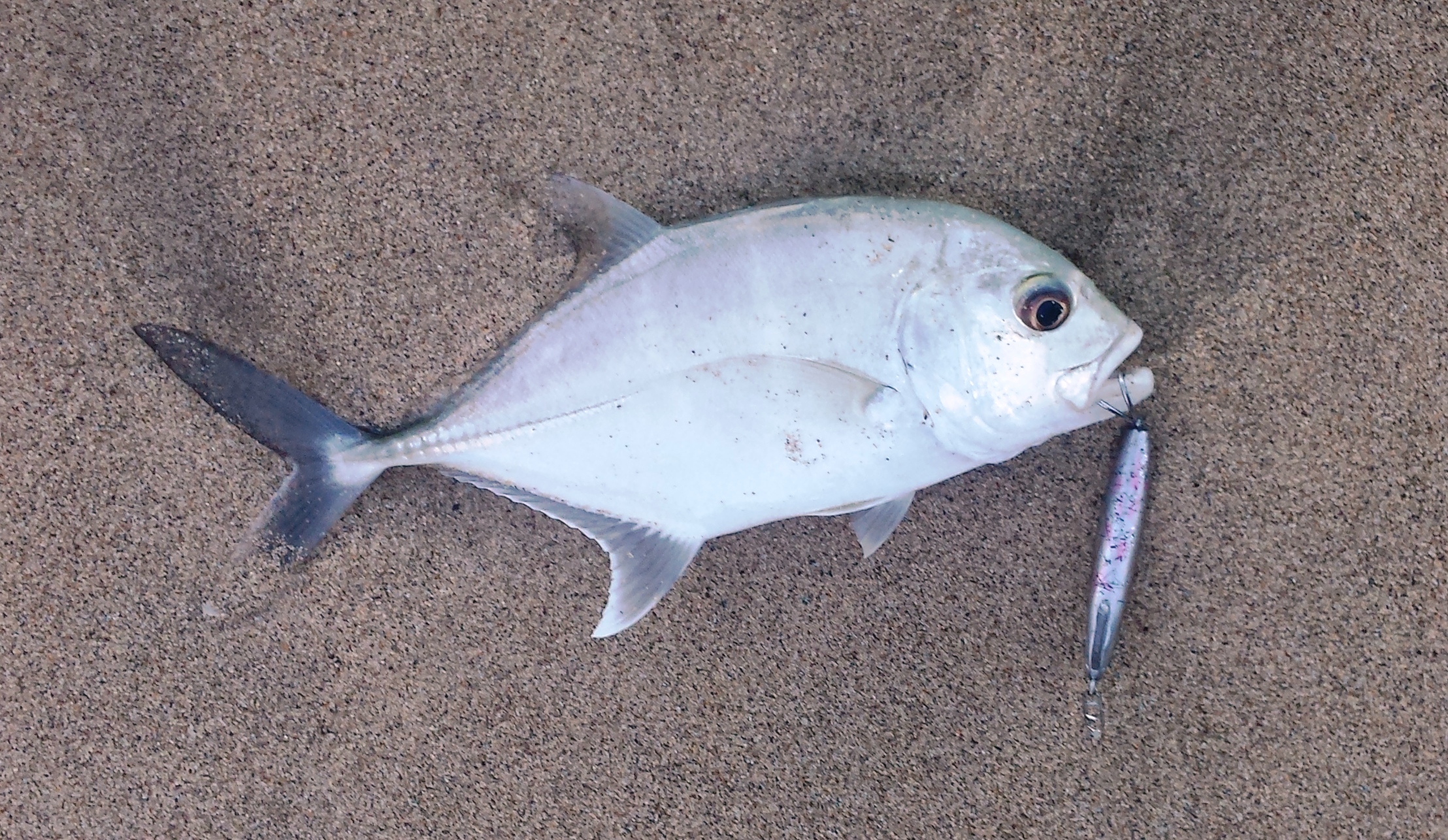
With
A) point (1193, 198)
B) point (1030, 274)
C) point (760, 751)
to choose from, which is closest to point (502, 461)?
point (760, 751)

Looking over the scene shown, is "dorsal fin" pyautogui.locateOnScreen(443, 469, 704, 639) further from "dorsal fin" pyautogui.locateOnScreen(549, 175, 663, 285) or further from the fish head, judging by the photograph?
the fish head

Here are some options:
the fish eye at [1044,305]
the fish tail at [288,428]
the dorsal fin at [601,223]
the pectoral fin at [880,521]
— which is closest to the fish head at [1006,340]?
the fish eye at [1044,305]

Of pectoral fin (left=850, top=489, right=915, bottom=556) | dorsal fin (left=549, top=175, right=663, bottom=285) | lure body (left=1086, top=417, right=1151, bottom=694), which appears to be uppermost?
dorsal fin (left=549, top=175, right=663, bottom=285)

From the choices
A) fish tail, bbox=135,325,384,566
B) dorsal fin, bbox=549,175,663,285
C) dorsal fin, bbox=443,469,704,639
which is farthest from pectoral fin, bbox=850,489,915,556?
fish tail, bbox=135,325,384,566

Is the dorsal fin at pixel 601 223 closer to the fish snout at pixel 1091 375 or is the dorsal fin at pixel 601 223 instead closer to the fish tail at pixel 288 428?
the fish tail at pixel 288 428

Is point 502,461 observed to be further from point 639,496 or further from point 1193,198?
point 1193,198

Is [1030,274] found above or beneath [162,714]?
above
